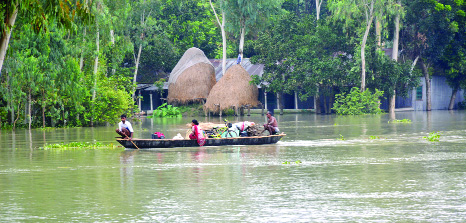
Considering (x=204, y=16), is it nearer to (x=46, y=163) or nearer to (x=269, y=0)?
(x=269, y=0)

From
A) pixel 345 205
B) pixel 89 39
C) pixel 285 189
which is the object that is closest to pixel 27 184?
pixel 285 189

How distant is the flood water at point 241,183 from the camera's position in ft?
40.4

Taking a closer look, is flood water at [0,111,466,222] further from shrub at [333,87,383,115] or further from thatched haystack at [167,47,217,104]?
thatched haystack at [167,47,217,104]

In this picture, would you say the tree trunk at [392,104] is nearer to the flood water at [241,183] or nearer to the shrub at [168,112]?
the shrub at [168,112]

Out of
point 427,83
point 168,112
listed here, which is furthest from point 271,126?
point 427,83

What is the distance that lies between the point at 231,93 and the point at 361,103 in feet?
33.0

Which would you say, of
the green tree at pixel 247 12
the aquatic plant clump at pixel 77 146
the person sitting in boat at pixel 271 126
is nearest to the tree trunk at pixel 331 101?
the green tree at pixel 247 12

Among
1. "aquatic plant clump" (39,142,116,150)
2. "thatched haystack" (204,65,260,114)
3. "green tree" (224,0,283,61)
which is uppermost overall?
"green tree" (224,0,283,61)

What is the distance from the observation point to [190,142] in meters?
25.8

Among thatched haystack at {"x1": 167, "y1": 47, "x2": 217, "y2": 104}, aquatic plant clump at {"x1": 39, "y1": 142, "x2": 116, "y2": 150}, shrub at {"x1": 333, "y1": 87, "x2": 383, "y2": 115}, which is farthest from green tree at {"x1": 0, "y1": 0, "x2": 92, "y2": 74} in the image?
thatched haystack at {"x1": 167, "y1": 47, "x2": 217, "y2": 104}

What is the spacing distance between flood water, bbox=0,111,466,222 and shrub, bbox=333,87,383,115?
1082 inches

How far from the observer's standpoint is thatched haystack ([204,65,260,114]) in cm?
5712

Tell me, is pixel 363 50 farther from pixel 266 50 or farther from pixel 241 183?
pixel 241 183

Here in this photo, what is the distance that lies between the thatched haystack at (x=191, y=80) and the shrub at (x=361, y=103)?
11.5 metres
